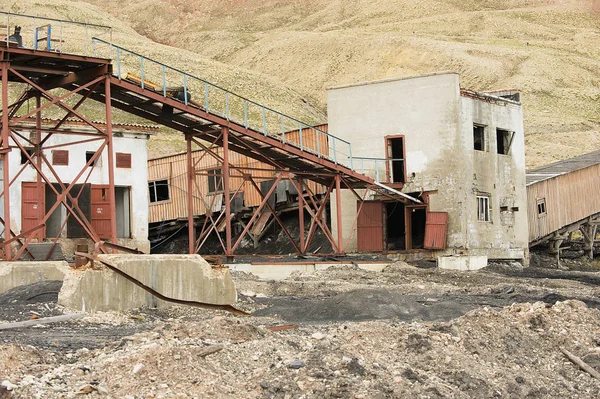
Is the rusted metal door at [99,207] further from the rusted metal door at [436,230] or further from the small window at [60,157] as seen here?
the rusted metal door at [436,230]

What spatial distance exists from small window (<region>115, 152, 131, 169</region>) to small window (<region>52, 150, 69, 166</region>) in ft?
6.40

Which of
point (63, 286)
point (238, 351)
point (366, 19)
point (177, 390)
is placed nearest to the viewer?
point (177, 390)

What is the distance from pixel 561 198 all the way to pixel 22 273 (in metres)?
26.4

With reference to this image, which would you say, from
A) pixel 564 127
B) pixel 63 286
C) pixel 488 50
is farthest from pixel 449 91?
pixel 488 50

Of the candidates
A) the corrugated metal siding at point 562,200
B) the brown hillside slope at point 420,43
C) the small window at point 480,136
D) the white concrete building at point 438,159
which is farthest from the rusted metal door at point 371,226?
the brown hillside slope at point 420,43

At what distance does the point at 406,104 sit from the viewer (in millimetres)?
38188

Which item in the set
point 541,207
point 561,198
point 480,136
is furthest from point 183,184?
point 561,198

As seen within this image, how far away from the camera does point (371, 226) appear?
1521 inches

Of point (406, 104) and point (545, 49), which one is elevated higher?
point (545, 49)

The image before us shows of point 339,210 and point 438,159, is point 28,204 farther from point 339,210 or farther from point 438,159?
point 438,159

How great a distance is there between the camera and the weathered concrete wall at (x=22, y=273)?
894 inches

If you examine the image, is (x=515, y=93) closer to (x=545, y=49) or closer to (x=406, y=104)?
(x=406, y=104)

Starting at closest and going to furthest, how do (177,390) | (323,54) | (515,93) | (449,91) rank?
(177,390)
(449,91)
(515,93)
(323,54)

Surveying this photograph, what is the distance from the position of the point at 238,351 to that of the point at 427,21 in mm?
107334
